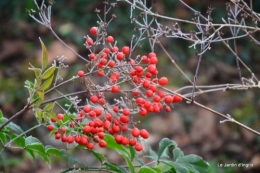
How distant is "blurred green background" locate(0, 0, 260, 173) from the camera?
3.37 metres

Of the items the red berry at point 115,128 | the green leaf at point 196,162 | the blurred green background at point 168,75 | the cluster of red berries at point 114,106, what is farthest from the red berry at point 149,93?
the blurred green background at point 168,75

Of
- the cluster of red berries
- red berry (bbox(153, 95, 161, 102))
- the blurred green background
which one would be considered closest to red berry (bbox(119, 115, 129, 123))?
the cluster of red berries

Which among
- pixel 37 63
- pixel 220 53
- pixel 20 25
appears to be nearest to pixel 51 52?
pixel 37 63

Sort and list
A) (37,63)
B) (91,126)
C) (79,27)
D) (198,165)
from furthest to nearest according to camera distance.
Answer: (79,27) → (37,63) → (198,165) → (91,126)

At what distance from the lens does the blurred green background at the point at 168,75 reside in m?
3.37

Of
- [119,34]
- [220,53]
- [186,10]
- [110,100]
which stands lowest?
[110,100]

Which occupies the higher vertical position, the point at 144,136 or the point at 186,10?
the point at 186,10

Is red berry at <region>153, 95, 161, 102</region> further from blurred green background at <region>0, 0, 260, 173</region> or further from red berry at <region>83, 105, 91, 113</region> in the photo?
blurred green background at <region>0, 0, 260, 173</region>

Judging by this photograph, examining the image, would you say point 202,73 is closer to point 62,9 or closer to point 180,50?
point 180,50

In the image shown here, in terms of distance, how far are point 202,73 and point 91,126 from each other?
2.96m

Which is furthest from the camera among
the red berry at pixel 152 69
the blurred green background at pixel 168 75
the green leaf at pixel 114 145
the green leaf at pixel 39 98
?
the blurred green background at pixel 168 75

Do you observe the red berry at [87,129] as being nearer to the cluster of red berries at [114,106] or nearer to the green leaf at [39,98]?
the cluster of red berries at [114,106]

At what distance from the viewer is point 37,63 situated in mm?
4074

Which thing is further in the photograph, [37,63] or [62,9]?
[62,9]
